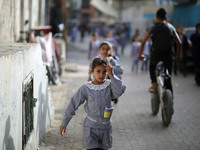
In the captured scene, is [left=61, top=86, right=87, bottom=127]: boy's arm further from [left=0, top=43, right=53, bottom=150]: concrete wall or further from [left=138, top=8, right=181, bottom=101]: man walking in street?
[left=138, top=8, right=181, bottom=101]: man walking in street

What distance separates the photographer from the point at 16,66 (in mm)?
4770

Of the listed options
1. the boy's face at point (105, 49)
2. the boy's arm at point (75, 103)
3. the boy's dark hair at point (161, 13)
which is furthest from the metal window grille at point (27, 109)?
the boy's dark hair at point (161, 13)

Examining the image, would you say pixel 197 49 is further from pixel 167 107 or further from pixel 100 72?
pixel 100 72

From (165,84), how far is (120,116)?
132cm

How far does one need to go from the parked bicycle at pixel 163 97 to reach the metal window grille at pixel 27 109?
2862 mm

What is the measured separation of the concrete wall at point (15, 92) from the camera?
4.15m

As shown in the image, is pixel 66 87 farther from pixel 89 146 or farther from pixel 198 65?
pixel 89 146

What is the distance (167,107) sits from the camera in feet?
26.9

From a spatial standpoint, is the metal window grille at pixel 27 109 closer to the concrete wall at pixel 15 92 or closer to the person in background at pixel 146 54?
the concrete wall at pixel 15 92

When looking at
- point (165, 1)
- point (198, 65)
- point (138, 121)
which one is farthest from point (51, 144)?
point (165, 1)

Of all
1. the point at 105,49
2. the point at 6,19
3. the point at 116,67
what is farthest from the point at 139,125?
the point at 6,19

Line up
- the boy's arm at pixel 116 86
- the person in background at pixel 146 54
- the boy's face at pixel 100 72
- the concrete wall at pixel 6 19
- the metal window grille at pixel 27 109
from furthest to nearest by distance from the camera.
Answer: the person in background at pixel 146 54
the concrete wall at pixel 6 19
the metal window grille at pixel 27 109
the boy's arm at pixel 116 86
the boy's face at pixel 100 72

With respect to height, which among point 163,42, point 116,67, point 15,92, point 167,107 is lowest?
point 167,107

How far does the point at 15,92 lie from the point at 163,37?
14.6ft
